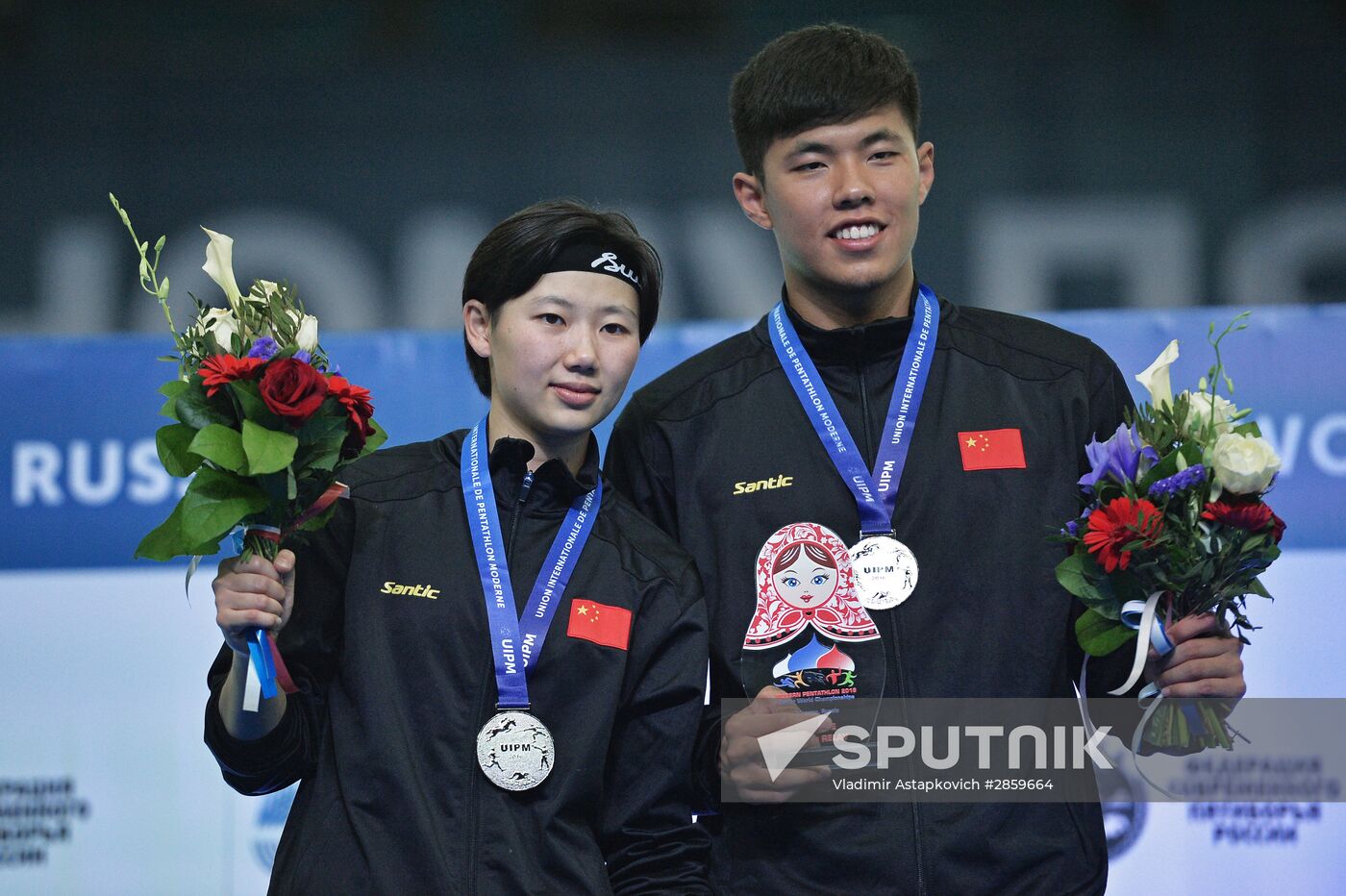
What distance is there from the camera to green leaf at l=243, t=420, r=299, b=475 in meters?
1.93

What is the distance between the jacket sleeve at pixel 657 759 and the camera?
7.24 feet

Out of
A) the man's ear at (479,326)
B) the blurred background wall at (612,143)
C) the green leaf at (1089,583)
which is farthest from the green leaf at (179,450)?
the blurred background wall at (612,143)

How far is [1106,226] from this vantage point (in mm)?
5035

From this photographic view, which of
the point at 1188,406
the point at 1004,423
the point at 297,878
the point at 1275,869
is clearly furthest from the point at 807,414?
the point at 1275,869

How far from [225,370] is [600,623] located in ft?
2.26

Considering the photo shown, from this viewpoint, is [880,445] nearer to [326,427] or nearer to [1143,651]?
[1143,651]

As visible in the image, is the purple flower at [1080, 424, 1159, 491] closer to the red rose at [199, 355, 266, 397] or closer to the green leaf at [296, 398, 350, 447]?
the green leaf at [296, 398, 350, 447]

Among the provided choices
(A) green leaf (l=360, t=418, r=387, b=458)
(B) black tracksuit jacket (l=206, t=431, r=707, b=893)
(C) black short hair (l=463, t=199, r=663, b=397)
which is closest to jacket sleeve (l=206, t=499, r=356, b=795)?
(B) black tracksuit jacket (l=206, t=431, r=707, b=893)

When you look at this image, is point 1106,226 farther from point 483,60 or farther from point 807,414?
point 807,414

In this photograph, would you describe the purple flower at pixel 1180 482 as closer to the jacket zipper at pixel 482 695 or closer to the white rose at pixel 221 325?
the jacket zipper at pixel 482 695

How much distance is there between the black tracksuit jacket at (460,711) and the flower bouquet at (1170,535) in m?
0.63

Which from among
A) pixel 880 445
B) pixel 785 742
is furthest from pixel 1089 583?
pixel 785 742

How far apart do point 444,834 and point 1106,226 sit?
3752mm

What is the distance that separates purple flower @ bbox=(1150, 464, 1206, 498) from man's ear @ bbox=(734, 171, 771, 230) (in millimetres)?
856
